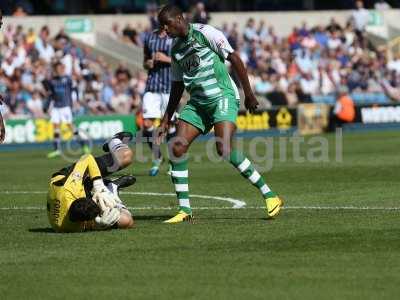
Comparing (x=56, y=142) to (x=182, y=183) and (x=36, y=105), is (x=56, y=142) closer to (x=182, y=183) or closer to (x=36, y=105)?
(x=36, y=105)

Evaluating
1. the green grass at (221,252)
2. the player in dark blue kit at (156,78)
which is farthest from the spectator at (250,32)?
the green grass at (221,252)

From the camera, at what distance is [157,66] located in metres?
20.6

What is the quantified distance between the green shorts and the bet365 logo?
→ 373mm

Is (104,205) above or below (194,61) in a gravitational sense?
below

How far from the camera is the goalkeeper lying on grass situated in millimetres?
11883

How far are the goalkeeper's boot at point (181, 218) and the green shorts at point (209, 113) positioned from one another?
3.04 feet

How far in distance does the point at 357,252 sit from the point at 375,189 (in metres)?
6.43

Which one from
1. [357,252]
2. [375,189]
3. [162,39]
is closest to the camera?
[357,252]

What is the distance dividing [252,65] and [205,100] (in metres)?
26.7

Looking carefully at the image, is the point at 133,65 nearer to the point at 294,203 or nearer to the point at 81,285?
the point at 294,203

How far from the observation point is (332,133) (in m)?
34.3

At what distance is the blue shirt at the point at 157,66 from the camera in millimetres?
20484

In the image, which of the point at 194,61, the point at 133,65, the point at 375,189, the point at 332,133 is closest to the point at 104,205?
the point at 194,61

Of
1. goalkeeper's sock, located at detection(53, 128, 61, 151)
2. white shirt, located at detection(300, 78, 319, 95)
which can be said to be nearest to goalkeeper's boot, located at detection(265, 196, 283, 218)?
goalkeeper's sock, located at detection(53, 128, 61, 151)
